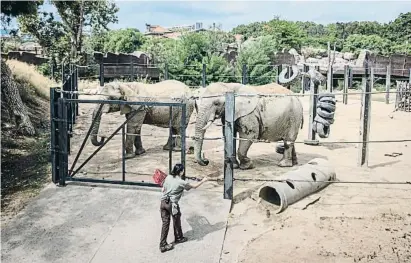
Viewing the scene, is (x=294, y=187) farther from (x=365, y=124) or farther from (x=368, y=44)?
(x=368, y=44)

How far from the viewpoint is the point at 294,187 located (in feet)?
26.7

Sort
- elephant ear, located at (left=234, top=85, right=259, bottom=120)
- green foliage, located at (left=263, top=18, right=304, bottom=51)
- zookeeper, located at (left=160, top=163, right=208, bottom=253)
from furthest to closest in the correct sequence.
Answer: green foliage, located at (left=263, top=18, right=304, bottom=51) → elephant ear, located at (left=234, top=85, right=259, bottom=120) → zookeeper, located at (left=160, top=163, right=208, bottom=253)

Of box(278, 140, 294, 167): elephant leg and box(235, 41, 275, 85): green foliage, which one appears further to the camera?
box(235, 41, 275, 85): green foliage

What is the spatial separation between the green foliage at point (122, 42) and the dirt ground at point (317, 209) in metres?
27.7

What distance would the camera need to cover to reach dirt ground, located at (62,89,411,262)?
6.24m

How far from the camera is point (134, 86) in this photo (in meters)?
11.3

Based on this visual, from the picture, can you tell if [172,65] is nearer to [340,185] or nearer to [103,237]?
[340,185]

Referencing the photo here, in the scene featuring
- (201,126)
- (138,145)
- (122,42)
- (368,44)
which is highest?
(368,44)

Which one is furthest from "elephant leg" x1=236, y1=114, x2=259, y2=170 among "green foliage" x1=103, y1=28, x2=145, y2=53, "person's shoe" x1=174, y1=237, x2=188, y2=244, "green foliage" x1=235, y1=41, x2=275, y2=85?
"green foliage" x1=103, y1=28, x2=145, y2=53

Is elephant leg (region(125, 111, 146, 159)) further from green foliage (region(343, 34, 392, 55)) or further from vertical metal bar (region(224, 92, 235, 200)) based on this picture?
green foliage (region(343, 34, 392, 55))

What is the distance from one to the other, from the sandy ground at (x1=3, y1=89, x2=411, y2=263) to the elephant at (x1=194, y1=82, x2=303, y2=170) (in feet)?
1.59

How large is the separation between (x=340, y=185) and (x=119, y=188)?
165 inches

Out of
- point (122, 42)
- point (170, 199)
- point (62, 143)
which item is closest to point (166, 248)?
point (170, 199)

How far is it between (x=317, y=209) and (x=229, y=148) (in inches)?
69.7
